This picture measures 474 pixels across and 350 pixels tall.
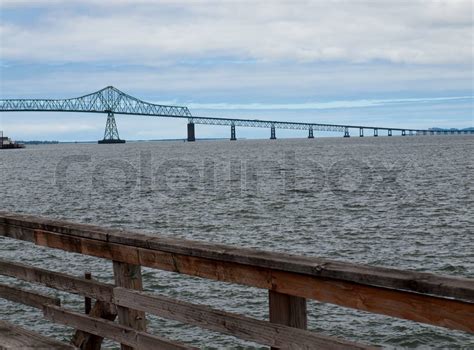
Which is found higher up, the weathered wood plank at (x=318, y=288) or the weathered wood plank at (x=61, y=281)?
the weathered wood plank at (x=318, y=288)

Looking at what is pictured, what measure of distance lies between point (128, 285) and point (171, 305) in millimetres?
594

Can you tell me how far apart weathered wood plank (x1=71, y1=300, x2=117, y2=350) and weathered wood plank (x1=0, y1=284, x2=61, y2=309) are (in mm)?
340

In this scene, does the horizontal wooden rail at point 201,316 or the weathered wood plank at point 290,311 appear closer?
the horizontal wooden rail at point 201,316

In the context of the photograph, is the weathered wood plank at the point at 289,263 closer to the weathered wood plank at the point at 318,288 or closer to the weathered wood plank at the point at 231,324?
the weathered wood plank at the point at 318,288

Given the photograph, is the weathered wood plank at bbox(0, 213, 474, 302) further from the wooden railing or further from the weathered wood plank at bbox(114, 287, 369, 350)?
the weathered wood plank at bbox(114, 287, 369, 350)

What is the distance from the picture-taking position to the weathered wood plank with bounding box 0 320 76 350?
4.03m

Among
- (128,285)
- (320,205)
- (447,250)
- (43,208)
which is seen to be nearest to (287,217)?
(320,205)

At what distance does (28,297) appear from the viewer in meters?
5.85

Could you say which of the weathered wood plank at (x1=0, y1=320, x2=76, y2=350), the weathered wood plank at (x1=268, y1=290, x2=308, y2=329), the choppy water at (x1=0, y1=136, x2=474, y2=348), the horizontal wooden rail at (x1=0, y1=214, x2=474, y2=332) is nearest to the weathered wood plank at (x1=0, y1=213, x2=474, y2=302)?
the horizontal wooden rail at (x1=0, y1=214, x2=474, y2=332)

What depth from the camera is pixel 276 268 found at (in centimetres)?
399

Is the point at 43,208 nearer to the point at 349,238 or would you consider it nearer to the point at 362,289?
the point at 349,238

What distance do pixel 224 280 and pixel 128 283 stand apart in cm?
106

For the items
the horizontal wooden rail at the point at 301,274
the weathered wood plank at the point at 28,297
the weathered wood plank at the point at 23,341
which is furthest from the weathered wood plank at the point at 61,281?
the weathered wood plank at the point at 23,341

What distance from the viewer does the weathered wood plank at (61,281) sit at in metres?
5.13
